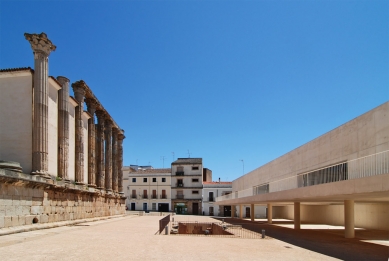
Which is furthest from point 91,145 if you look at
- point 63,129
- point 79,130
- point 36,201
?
point 36,201

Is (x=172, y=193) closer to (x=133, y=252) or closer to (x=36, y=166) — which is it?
(x=36, y=166)

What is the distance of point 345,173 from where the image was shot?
56.0 ft

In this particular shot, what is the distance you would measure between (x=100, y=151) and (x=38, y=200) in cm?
1749

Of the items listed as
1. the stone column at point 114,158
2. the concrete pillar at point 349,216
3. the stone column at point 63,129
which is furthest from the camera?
the stone column at point 114,158

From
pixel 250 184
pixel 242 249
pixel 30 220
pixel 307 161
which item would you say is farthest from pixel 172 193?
pixel 242 249

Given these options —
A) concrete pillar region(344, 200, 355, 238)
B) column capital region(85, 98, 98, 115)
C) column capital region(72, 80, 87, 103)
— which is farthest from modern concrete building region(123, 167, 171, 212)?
concrete pillar region(344, 200, 355, 238)

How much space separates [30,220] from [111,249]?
7.21 meters

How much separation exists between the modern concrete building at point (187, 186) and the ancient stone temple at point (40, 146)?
35447mm

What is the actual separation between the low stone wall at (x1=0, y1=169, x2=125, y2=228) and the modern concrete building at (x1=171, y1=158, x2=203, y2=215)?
1434 inches

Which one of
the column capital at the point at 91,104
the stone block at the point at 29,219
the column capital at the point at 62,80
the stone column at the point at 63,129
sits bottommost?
the stone block at the point at 29,219

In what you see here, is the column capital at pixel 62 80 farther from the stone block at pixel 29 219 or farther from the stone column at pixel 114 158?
the stone column at pixel 114 158

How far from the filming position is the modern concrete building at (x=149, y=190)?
223 ft

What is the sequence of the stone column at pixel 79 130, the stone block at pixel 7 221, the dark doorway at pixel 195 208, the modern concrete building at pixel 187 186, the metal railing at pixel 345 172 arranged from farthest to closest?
the modern concrete building at pixel 187 186, the dark doorway at pixel 195 208, the stone column at pixel 79 130, the stone block at pixel 7 221, the metal railing at pixel 345 172

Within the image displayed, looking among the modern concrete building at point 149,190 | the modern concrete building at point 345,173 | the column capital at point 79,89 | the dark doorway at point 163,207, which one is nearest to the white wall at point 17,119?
the column capital at point 79,89
